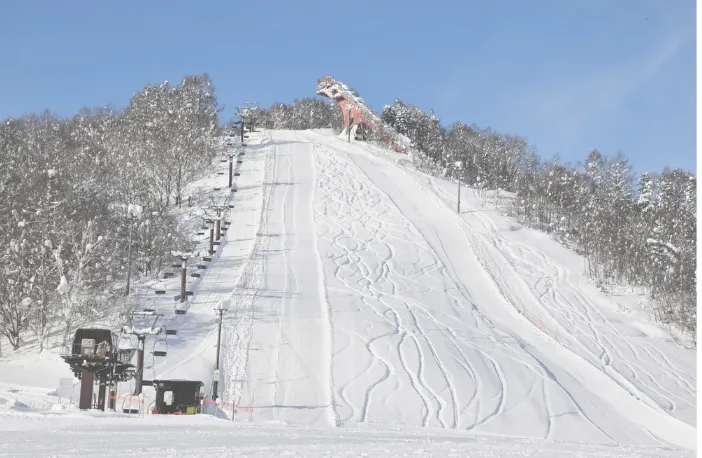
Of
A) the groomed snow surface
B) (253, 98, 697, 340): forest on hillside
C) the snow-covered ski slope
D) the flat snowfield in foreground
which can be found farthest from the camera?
(253, 98, 697, 340): forest on hillside

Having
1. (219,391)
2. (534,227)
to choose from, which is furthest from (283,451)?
(534,227)

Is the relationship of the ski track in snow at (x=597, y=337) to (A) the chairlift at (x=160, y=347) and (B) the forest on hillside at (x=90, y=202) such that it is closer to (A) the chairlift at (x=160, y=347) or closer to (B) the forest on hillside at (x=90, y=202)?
(A) the chairlift at (x=160, y=347)

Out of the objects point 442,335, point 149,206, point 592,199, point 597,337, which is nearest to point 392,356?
point 442,335

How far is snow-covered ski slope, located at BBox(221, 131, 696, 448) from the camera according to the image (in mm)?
19438

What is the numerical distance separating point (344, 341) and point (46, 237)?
1176cm

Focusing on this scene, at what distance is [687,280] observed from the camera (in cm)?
3450

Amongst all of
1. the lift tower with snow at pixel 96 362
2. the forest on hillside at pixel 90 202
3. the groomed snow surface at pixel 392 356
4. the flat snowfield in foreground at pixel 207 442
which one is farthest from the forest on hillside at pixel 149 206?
the flat snowfield in foreground at pixel 207 442

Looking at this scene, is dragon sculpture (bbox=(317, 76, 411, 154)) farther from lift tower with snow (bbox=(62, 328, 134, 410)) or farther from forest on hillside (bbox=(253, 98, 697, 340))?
lift tower with snow (bbox=(62, 328, 134, 410))

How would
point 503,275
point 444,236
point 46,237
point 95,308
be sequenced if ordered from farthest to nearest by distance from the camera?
1. point 444,236
2. point 503,275
3. point 46,237
4. point 95,308

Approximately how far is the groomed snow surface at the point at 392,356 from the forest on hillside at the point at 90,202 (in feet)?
7.83

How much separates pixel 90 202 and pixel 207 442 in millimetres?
30599

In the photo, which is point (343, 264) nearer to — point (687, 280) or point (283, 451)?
point (687, 280)

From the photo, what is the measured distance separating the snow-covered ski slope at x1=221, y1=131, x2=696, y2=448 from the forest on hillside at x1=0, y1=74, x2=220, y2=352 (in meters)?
5.44

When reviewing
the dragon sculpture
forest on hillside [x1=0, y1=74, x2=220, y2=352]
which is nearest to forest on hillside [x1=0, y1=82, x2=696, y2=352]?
forest on hillside [x1=0, y1=74, x2=220, y2=352]
